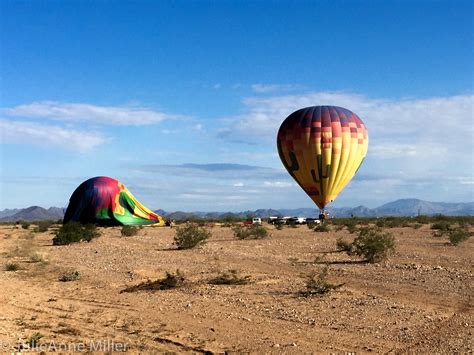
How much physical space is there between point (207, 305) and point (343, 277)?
6391 millimetres

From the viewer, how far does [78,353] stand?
9.48 meters

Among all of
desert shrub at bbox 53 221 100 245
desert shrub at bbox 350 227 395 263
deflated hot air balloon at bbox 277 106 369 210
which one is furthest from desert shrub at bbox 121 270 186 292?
deflated hot air balloon at bbox 277 106 369 210

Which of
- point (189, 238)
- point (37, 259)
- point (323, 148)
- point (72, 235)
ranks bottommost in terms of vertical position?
point (37, 259)

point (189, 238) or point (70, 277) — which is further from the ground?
point (189, 238)

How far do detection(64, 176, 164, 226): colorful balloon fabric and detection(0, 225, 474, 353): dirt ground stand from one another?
30.4 meters

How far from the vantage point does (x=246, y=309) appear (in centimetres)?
1335

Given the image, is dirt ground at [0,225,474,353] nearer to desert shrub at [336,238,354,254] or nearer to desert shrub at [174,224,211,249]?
desert shrub at [336,238,354,254]

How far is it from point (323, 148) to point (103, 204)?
75.0 ft

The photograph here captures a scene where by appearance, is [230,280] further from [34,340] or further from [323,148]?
[323,148]

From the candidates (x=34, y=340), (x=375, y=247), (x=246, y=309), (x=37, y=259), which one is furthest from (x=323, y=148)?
(x=34, y=340)

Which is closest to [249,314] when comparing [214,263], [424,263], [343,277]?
[343,277]

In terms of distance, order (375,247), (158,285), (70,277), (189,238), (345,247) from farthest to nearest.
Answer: (189,238)
(345,247)
(375,247)
(70,277)
(158,285)

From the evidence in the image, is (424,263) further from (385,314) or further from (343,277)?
(385,314)

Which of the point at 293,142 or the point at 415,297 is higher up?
the point at 293,142
